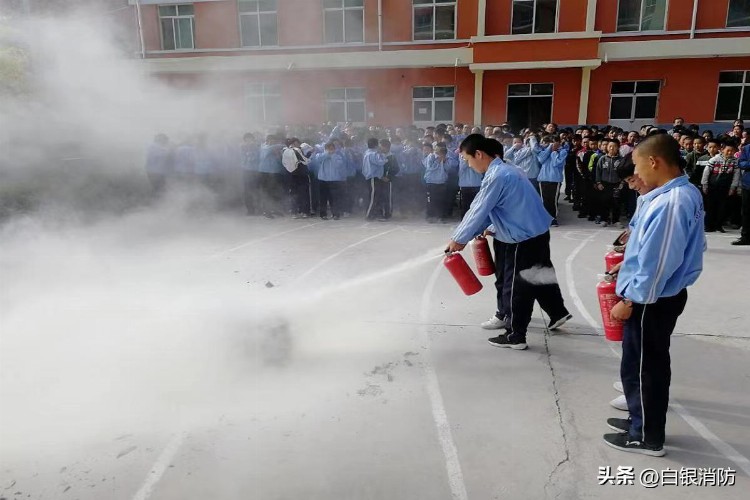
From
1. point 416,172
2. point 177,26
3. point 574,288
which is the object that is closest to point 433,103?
point 416,172

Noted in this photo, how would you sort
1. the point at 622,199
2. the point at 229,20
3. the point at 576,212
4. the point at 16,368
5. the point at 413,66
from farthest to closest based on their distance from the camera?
1. the point at 229,20
2. the point at 413,66
3. the point at 576,212
4. the point at 622,199
5. the point at 16,368

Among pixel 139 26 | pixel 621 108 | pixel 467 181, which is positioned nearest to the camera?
pixel 467 181

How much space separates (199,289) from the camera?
236 inches

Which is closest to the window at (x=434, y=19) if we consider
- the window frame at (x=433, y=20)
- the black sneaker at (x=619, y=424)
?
the window frame at (x=433, y=20)

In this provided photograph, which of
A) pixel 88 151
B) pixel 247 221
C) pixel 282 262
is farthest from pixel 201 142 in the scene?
pixel 282 262

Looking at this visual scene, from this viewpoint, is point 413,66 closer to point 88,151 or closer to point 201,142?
point 201,142

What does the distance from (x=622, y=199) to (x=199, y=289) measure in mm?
7478

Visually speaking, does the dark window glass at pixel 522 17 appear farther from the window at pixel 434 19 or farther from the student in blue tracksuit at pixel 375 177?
the student in blue tracksuit at pixel 375 177

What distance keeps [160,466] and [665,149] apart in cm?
327

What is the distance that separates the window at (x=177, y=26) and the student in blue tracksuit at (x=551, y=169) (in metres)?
16.2

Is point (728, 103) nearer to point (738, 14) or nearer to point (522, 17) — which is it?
point (738, 14)

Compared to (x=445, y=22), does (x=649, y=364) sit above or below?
below

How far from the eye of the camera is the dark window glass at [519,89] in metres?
18.3

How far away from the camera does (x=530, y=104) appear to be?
18438 mm
